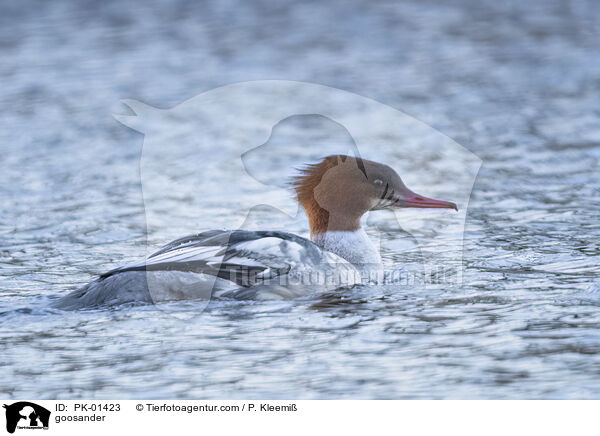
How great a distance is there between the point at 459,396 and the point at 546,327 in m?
1.16

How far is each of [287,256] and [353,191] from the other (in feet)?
3.14

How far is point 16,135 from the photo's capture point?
37.7ft

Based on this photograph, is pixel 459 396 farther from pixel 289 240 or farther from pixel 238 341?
pixel 289 240

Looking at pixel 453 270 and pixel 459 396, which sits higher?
pixel 453 270

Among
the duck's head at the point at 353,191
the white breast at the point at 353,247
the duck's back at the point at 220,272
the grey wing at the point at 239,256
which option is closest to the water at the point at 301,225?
the duck's back at the point at 220,272

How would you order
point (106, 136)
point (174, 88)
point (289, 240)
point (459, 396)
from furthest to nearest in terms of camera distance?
1. point (174, 88)
2. point (106, 136)
3. point (289, 240)
4. point (459, 396)

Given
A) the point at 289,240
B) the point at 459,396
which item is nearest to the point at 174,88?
the point at 289,240

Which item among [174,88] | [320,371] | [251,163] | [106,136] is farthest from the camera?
[174,88]

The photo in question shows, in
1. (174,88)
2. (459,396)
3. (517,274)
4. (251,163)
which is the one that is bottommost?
(459,396)

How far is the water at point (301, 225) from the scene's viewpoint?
5488 mm
